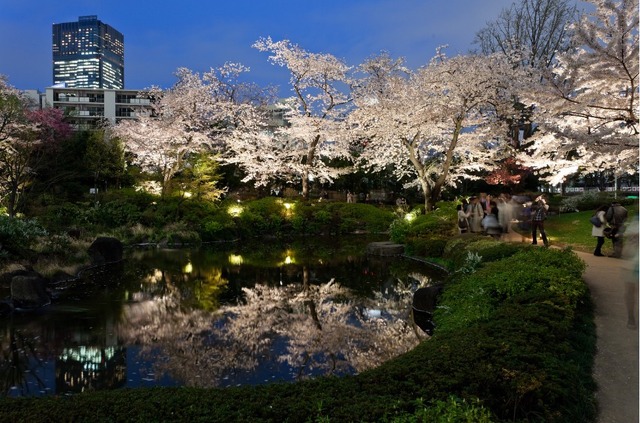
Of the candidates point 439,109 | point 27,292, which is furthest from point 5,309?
point 439,109

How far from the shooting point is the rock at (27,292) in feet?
36.1

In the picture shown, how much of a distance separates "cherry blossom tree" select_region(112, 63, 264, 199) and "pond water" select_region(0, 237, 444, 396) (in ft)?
55.4

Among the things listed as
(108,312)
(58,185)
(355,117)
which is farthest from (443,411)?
(58,185)

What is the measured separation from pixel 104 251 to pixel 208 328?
1022cm

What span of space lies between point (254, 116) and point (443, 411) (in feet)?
106

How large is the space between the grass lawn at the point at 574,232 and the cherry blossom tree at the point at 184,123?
68.9 feet

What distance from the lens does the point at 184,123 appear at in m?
32.9

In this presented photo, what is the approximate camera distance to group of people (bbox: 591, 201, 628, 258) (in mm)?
13352

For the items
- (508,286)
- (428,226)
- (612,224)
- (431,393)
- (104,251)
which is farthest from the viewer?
(428,226)

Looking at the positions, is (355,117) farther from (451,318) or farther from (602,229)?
(451,318)

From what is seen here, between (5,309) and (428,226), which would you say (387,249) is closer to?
(428,226)

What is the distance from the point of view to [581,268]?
9906 mm

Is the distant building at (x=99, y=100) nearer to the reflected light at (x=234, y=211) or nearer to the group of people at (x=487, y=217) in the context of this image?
the reflected light at (x=234, y=211)

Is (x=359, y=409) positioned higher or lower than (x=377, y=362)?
higher
